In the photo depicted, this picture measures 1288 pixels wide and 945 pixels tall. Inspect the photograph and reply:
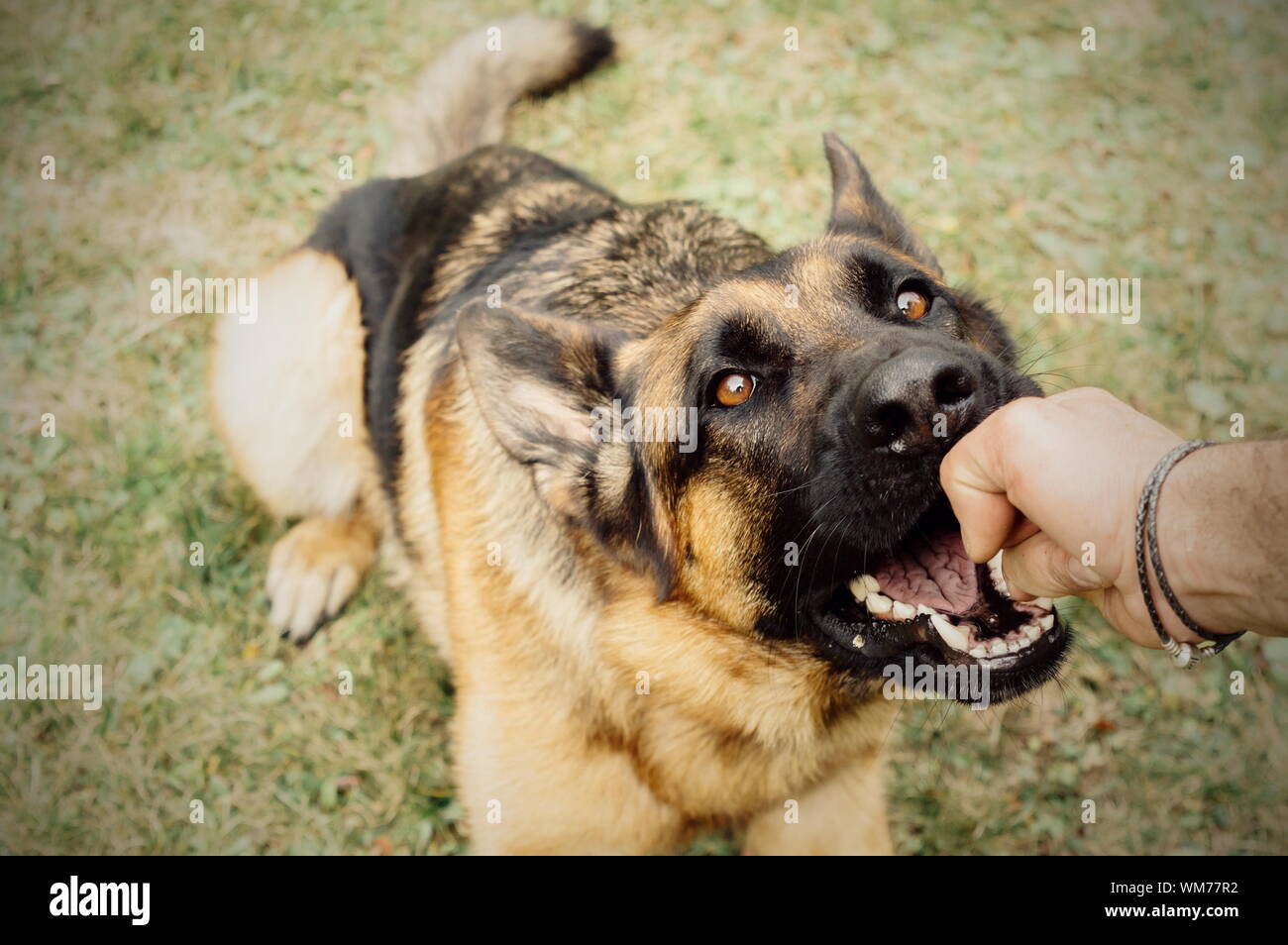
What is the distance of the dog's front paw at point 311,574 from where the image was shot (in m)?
4.95

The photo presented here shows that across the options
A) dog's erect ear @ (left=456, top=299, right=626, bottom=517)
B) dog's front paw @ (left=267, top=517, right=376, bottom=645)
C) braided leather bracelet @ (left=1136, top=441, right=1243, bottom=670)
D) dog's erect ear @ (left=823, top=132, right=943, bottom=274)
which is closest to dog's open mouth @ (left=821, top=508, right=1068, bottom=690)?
braided leather bracelet @ (left=1136, top=441, right=1243, bottom=670)

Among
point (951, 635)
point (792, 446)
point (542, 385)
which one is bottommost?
point (951, 635)

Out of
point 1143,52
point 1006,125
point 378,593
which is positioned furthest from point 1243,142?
point 378,593

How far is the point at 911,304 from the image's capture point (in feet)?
10.3

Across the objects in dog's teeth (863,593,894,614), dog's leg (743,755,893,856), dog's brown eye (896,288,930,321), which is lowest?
dog's leg (743,755,893,856)

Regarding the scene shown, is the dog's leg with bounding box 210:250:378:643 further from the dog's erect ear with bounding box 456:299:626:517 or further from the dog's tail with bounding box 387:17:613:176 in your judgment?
the dog's erect ear with bounding box 456:299:626:517

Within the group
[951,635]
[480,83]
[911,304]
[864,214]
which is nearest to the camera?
[951,635]

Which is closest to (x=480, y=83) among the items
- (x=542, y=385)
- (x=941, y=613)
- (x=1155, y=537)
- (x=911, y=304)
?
(x=542, y=385)

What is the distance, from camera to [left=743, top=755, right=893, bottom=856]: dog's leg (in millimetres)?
3887

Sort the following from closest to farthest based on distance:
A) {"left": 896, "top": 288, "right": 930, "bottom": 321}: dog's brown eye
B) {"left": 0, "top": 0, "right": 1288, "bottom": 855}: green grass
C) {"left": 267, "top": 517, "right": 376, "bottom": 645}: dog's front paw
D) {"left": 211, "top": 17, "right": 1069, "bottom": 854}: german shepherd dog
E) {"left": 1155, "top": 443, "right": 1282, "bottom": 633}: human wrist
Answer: {"left": 1155, "top": 443, "right": 1282, "bottom": 633}: human wrist < {"left": 211, "top": 17, "right": 1069, "bottom": 854}: german shepherd dog < {"left": 896, "top": 288, "right": 930, "bottom": 321}: dog's brown eye < {"left": 0, "top": 0, "right": 1288, "bottom": 855}: green grass < {"left": 267, "top": 517, "right": 376, "bottom": 645}: dog's front paw

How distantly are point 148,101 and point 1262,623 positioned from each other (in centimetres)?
749

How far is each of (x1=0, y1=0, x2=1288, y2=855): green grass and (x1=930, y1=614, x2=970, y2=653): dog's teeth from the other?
140 cm

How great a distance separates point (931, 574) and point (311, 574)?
3.39m

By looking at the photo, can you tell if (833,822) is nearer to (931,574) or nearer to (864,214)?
(931,574)
